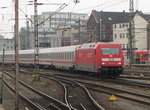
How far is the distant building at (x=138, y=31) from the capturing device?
259 ft

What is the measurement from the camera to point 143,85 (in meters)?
20.3

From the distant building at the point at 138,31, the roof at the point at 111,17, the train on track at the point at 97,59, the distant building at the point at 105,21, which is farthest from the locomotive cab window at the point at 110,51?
the roof at the point at 111,17

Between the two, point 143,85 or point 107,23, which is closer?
point 143,85

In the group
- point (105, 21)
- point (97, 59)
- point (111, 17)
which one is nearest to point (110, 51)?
point (97, 59)

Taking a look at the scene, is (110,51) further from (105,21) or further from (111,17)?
(111,17)

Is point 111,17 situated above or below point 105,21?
above

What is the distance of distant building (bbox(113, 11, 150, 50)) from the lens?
259 feet

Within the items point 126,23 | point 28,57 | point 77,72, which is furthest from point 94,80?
point 126,23

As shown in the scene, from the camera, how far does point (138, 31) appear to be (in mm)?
81125

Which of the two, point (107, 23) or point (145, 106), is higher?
point (107, 23)

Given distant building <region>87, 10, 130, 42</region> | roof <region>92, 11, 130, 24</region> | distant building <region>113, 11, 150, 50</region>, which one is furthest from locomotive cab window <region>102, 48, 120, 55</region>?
roof <region>92, 11, 130, 24</region>

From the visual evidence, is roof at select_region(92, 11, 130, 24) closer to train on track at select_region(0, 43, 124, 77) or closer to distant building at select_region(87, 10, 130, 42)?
distant building at select_region(87, 10, 130, 42)

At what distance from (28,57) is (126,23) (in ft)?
120

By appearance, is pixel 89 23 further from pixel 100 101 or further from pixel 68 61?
pixel 100 101
